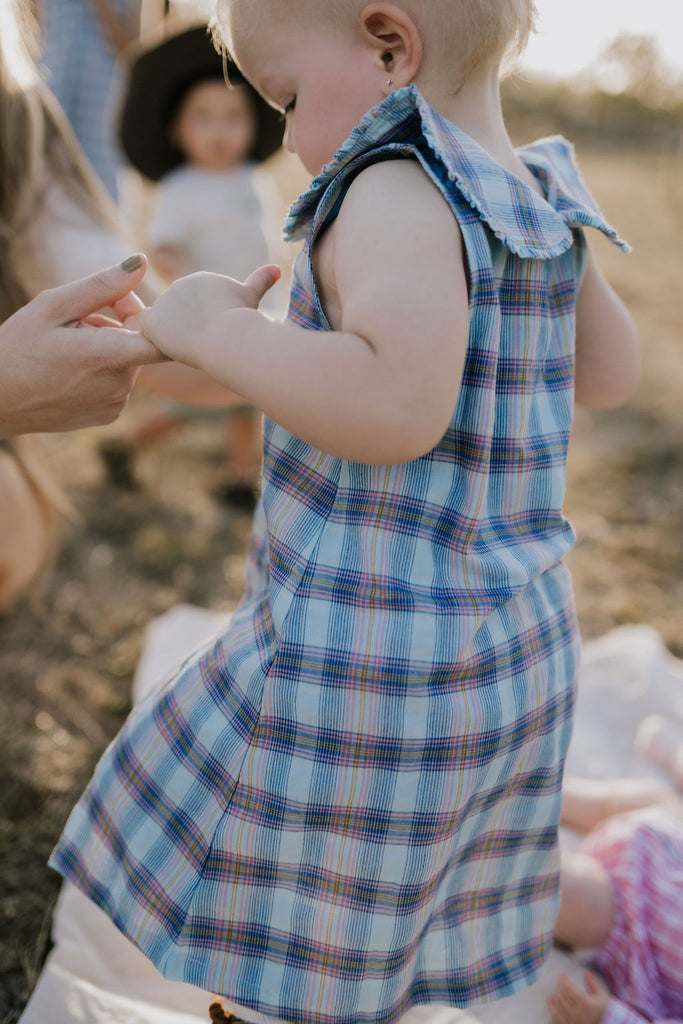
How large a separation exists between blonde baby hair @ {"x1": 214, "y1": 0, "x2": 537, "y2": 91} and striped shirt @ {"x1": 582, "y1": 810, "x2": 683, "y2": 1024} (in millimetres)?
1072

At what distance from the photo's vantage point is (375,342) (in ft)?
2.46

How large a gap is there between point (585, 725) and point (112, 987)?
3.45 feet

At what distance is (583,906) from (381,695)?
2.05ft

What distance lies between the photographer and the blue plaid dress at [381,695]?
34.3 inches

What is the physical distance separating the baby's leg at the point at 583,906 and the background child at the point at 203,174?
173 cm

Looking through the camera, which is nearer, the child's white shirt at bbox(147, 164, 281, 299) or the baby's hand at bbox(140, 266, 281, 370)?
the baby's hand at bbox(140, 266, 281, 370)

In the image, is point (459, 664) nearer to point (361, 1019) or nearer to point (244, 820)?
point (244, 820)

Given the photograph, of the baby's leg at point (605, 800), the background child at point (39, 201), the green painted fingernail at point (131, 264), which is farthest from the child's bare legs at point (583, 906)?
the background child at point (39, 201)

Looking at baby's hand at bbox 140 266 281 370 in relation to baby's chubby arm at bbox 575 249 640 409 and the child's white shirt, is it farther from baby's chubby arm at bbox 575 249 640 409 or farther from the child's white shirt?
the child's white shirt

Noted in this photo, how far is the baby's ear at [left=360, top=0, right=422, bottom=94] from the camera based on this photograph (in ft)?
2.57

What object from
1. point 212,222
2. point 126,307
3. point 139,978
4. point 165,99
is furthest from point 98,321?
point 165,99

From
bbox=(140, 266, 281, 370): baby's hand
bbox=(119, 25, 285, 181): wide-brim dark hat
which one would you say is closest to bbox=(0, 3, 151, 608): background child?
bbox=(140, 266, 281, 370): baby's hand

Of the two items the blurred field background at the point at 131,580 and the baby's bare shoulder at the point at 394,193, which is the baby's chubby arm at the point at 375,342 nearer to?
the baby's bare shoulder at the point at 394,193

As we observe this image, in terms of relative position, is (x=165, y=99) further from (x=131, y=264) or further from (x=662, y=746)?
(x=662, y=746)
